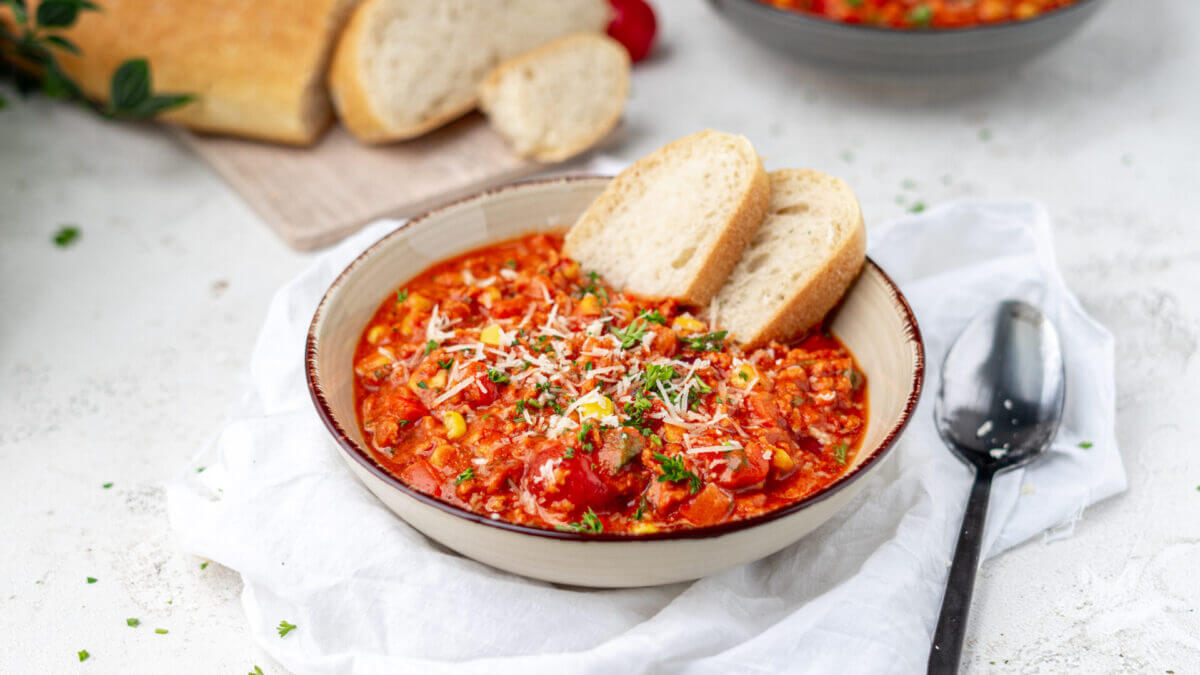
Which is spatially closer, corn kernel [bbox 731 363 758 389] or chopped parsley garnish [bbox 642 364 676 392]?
chopped parsley garnish [bbox 642 364 676 392]

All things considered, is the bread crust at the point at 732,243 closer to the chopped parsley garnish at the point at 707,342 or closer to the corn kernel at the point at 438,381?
the chopped parsley garnish at the point at 707,342

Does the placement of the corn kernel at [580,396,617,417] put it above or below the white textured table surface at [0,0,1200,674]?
above

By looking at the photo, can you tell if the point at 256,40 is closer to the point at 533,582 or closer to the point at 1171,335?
the point at 533,582

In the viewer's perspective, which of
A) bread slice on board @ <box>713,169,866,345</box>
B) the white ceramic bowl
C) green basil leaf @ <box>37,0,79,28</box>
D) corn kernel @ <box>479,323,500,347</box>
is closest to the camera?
the white ceramic bowl

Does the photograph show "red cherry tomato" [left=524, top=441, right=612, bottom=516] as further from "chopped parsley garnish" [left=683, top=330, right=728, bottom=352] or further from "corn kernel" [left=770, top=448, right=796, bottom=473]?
"chopped parsley garnish" [left=683, top=330, right=728, bottom=352]

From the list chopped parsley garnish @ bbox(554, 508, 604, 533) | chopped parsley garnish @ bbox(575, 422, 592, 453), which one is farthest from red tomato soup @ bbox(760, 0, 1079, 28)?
chopped parsley garnish @ bbox(554, 508, 604, 533)

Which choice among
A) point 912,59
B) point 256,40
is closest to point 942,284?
point 912,59

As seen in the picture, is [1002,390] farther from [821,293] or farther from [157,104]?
[157,104]
